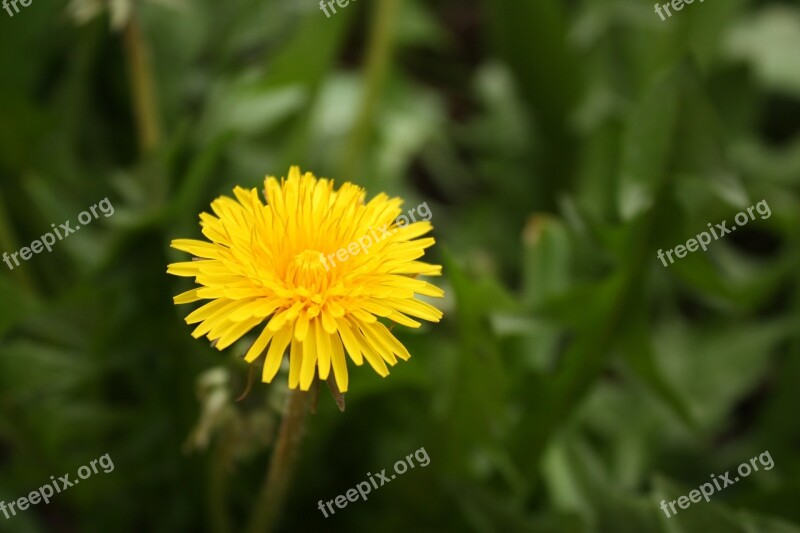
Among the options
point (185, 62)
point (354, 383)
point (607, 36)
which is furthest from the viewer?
point (607, 36)

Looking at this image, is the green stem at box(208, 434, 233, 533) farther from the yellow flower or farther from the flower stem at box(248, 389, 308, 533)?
the yellow flower

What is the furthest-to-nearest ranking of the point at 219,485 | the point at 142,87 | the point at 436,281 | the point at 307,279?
the point at 436,281, the point at 142,87, the point at 219,485, the point at 307,279

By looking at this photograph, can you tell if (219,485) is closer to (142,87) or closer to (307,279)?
(307,279)

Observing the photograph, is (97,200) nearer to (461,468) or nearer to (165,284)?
(165,284)

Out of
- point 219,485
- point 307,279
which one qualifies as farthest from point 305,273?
point 219,485

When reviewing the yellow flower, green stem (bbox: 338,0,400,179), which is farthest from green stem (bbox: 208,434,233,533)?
green stem (bbox: 338,0,400,179)

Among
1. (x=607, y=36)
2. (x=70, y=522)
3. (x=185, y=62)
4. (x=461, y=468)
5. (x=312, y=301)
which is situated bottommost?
(x=461, y=468)

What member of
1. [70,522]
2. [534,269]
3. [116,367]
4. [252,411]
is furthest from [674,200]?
[70,522]
